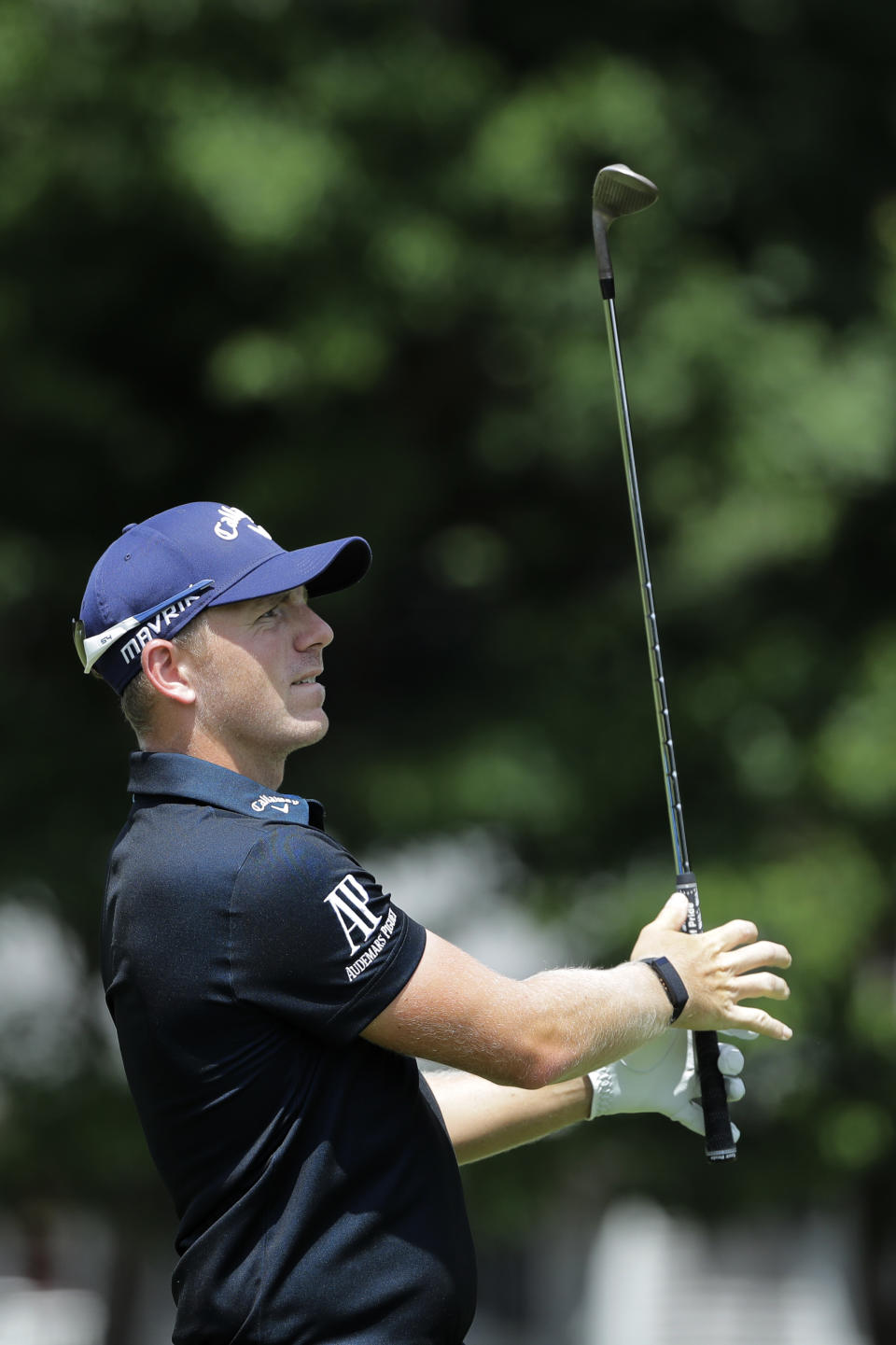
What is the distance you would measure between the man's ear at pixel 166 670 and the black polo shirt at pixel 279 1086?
0.62ft

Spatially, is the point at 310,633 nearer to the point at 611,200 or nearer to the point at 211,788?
the point at 211,788

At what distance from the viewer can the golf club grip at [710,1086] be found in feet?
8.90

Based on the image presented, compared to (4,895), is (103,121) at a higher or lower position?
higher

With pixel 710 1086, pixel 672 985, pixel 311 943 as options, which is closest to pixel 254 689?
pixel 311 943

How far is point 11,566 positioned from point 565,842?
2.40 m

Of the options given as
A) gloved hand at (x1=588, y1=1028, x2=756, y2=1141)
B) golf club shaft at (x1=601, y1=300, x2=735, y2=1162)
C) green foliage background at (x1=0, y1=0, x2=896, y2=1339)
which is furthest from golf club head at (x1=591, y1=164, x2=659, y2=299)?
green foliage background at (x1=0, y1=0, x2=896, y2=1339)

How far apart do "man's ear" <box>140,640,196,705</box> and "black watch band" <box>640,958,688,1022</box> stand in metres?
0.76

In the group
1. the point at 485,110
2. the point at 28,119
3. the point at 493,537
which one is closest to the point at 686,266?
the point at 485,110

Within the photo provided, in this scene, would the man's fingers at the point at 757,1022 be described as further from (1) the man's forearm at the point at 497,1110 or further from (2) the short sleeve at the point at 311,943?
(2) the short sleeve at the point at 311,943

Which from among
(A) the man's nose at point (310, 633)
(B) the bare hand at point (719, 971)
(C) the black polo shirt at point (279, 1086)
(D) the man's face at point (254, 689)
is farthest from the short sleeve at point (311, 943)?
(B) the bare hand at point (719, 971)

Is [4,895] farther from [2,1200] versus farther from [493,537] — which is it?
[493,537]

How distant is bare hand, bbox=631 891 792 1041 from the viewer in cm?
256

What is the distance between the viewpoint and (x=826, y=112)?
7.55 meters

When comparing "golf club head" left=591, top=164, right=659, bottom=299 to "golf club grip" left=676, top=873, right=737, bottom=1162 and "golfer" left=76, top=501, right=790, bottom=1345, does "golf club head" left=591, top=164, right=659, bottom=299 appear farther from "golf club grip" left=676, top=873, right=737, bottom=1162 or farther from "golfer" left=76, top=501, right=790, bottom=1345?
"golf club grip" left=676, top=873, right=737, bottom=1162
